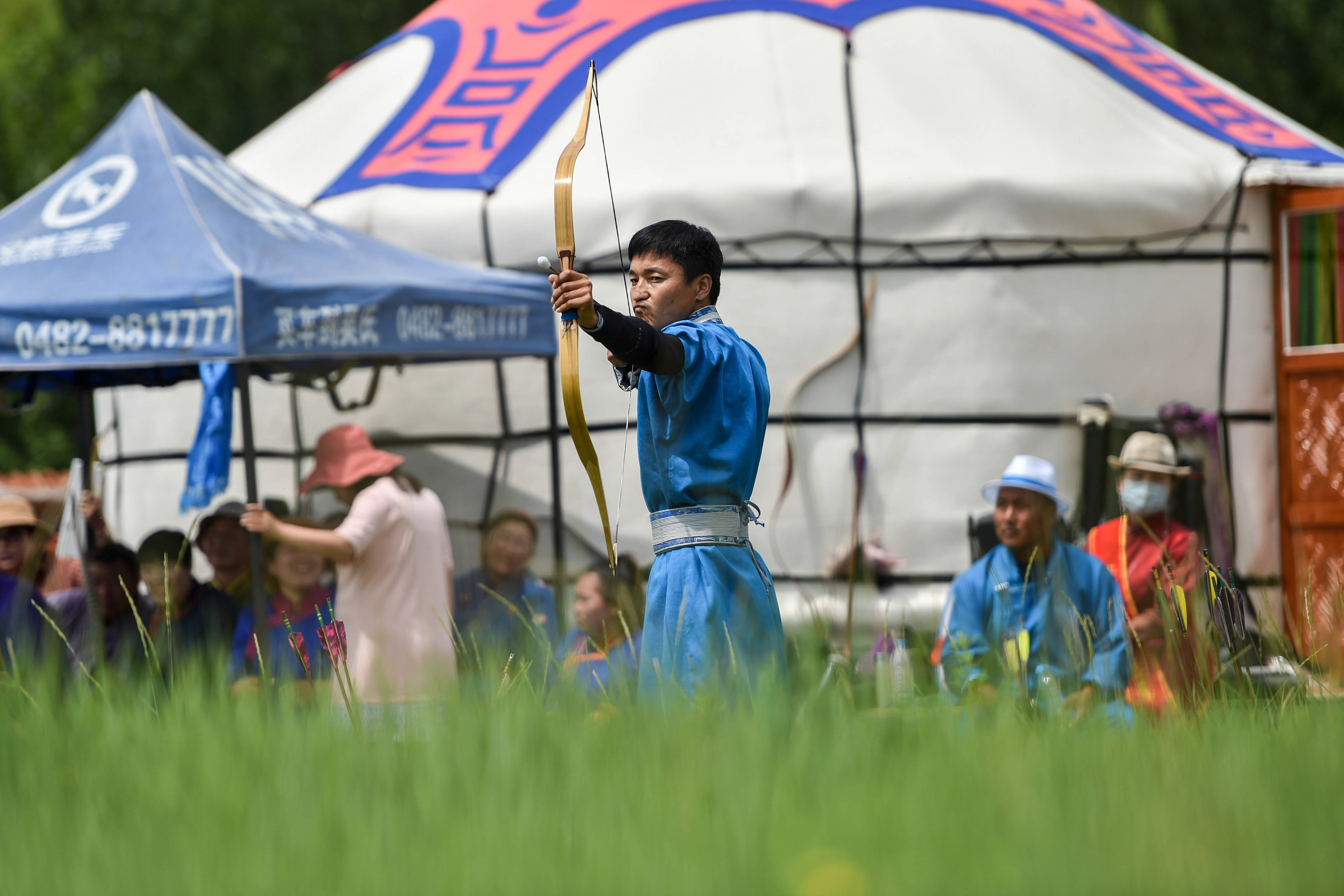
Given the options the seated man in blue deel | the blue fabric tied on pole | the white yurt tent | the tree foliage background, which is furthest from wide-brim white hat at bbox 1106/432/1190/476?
the tree foliage background

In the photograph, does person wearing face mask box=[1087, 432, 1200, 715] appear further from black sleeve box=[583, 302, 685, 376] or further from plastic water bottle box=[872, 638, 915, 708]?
black sleeve box=[583, 302, 685, 376]

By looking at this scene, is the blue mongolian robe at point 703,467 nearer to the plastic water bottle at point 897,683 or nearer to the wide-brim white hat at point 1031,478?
the plastic water bottle at point 897,683

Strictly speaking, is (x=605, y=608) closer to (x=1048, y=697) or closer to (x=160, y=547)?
(x=160, y=547)

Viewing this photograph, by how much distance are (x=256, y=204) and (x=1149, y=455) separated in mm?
3183

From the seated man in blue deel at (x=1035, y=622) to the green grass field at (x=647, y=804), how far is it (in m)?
0.23

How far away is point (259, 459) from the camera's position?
254 inches

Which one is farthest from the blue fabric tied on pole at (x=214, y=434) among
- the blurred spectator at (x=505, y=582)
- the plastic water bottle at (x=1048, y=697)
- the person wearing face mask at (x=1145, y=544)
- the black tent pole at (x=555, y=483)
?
the plastic water bottle at (x=1048, y=697)

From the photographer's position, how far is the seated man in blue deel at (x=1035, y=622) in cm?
163

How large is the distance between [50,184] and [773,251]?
8.89 ft

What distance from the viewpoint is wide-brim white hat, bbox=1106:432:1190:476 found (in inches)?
191

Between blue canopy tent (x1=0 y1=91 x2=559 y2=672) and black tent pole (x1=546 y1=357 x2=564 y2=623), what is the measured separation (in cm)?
76

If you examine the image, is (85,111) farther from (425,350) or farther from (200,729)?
(200,729)

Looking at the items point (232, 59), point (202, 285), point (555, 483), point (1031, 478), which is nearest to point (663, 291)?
point (1031, 478)

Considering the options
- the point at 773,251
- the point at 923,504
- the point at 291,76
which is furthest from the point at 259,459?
the point at 291,76
